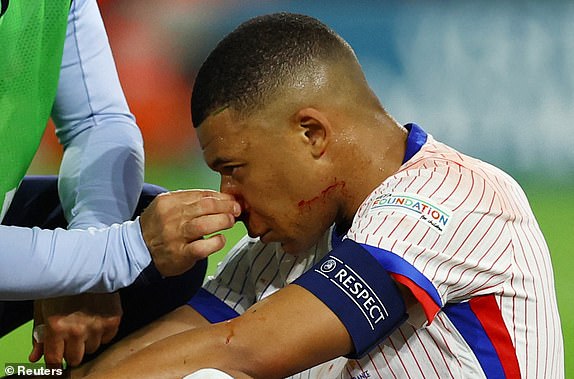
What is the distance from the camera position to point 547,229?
276cm

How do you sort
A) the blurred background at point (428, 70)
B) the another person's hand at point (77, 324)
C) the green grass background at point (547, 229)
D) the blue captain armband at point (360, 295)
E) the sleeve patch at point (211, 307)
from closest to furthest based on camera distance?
the blue captain armband at point (360, 295) → the another person's hand at point (77, 324) → the sleeve patch at point (211, 307) → the green grass background at point (547, 229) → the blurred background at point (428, 70)

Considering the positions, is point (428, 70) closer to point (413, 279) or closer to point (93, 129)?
point (93, 129)

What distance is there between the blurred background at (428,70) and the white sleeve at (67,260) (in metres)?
1.44

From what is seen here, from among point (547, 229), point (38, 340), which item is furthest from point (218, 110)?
point (547, 229)

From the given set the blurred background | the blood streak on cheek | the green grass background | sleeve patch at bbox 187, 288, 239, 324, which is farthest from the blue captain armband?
the blurred background

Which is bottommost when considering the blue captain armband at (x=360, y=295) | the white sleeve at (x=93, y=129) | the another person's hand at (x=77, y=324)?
the another person's hand at (x=77, y=324)

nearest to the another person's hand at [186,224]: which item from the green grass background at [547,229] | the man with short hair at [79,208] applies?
the man with short hair at [79,208]

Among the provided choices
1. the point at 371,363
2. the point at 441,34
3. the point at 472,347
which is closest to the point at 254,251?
the point at 371,363

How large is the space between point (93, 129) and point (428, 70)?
155cm

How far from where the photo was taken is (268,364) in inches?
48.8

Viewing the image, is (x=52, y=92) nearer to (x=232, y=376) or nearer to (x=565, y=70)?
(x=232, y=376)

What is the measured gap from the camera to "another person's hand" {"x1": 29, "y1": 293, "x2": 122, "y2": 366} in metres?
1.58

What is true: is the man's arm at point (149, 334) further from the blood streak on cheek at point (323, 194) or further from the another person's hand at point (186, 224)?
the blood streak on cheek at point (323, 194)

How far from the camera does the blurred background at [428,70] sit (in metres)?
3.01
